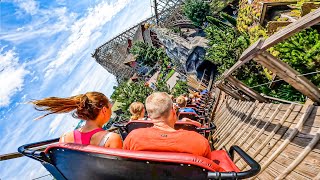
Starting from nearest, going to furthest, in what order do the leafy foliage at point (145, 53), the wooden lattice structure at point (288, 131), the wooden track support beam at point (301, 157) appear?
the wooden lattice structure at point (288, 131), the wooden track support beam at point (301, 157), the leafy foliage at point (145, 53)

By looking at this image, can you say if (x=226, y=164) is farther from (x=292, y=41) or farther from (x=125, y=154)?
(x=292, y=41)

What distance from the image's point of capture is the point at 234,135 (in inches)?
250

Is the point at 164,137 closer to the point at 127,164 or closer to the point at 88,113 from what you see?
the point at 127,164

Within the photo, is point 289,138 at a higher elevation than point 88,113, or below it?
below

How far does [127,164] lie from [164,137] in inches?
15.7

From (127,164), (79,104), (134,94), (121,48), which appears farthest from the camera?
(121,48)

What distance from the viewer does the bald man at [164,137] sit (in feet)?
7.03

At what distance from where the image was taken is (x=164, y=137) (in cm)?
222

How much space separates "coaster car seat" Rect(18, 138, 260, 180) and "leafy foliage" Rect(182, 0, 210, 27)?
3796 cm

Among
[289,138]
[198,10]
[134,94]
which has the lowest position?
[289,138]

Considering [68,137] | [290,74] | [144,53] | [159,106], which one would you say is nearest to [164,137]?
[159,106]

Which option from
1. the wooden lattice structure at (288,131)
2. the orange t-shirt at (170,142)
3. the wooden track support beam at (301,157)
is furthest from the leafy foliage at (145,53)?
the orange t-shirt at (170,142)

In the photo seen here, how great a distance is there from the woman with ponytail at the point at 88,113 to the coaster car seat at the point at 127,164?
26cm

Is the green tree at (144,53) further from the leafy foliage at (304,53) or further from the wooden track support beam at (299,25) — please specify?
the wooden track support beam at (299,25)
